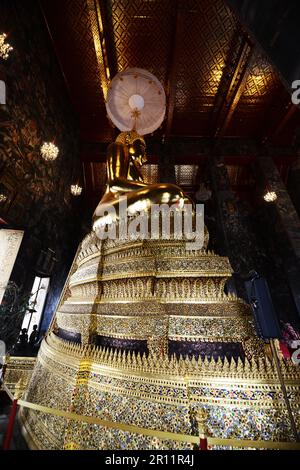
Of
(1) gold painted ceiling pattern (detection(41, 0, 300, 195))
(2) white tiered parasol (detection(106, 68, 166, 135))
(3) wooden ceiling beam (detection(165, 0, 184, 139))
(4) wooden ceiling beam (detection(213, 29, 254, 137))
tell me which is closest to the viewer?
(2) white tiered parasol (detection(106, 68, 166, 135))

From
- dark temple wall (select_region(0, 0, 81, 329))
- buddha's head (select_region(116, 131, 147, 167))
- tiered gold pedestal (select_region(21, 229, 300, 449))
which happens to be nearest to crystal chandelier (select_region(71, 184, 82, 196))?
dark temple wall (select_region(0, 0, 81, 329))

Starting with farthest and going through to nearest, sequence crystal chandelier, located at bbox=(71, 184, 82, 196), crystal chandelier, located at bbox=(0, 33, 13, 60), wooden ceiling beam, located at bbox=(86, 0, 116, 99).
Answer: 1. crystal chandelier, located at bbox=(71, 184, 82, 196)
2. wooden ceiling beam, located at bbox=(86, 0, 116, 99)
3. crystal chandelier, located at bbox=(0, 33, 13, 60)

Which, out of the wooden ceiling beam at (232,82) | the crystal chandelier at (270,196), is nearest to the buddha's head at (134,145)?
the wooden ceiling beam at (232,82)

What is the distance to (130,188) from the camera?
2.16 metres

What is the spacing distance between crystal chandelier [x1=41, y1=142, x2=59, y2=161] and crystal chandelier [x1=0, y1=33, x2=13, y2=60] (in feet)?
5.36

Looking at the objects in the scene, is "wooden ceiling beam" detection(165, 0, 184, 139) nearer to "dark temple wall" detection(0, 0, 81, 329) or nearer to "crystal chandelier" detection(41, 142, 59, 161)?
→ "dark temple wall" detection(0, 0, 81, 329)

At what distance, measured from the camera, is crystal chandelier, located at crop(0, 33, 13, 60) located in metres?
3.40

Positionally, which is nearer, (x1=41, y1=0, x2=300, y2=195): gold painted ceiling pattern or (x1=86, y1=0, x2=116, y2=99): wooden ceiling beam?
(x1=86, y1=0, x2=116, y2=99): wooden ceiling beam

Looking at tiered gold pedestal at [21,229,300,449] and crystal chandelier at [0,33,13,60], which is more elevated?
crystal chandelier at [0,33,13,60]

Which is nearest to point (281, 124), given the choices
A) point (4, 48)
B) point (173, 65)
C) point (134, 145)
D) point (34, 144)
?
point (173, 65)

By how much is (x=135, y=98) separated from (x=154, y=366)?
11.7 ft

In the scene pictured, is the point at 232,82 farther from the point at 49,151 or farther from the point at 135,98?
the point at 49,151

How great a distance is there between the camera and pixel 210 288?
189 centimetres

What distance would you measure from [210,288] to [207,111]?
7.10 m
